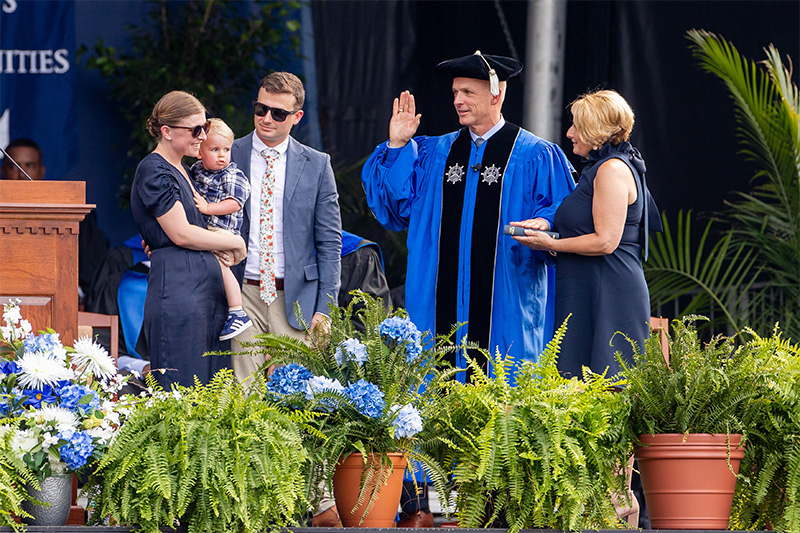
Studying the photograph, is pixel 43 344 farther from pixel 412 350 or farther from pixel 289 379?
pixel 412 350

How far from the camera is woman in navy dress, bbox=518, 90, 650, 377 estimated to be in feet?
14.3

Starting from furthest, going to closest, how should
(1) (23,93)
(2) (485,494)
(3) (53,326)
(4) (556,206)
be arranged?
(1) (23,93) → (4) (556,206) → (3) (53,326) → (2) (485,494)

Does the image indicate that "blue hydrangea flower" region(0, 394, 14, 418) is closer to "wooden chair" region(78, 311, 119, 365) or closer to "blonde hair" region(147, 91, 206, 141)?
"blonde hair" region(147, 91, 206, 141)

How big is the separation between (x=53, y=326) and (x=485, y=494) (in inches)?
58.3

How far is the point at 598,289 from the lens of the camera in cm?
438

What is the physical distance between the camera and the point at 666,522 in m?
3.15

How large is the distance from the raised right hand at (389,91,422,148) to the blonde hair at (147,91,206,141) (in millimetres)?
857

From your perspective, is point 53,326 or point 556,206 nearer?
point 53,326

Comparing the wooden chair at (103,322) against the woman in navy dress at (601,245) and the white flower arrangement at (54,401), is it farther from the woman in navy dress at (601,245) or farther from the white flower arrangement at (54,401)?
the white flower arrangement at (54,401)

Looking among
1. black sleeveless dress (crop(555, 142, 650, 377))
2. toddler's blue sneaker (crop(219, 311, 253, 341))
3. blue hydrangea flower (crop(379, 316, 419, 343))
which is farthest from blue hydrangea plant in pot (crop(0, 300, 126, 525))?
black sleeveless dress (crop(555, 142, 650, 377))

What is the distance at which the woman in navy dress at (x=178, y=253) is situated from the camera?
4.27 metres

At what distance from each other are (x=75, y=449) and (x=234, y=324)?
4.90 ft

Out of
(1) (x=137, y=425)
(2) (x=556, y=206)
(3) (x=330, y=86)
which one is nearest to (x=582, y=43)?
(3) (x=330, y=86)

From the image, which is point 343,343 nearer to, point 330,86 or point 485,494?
point 485,494
